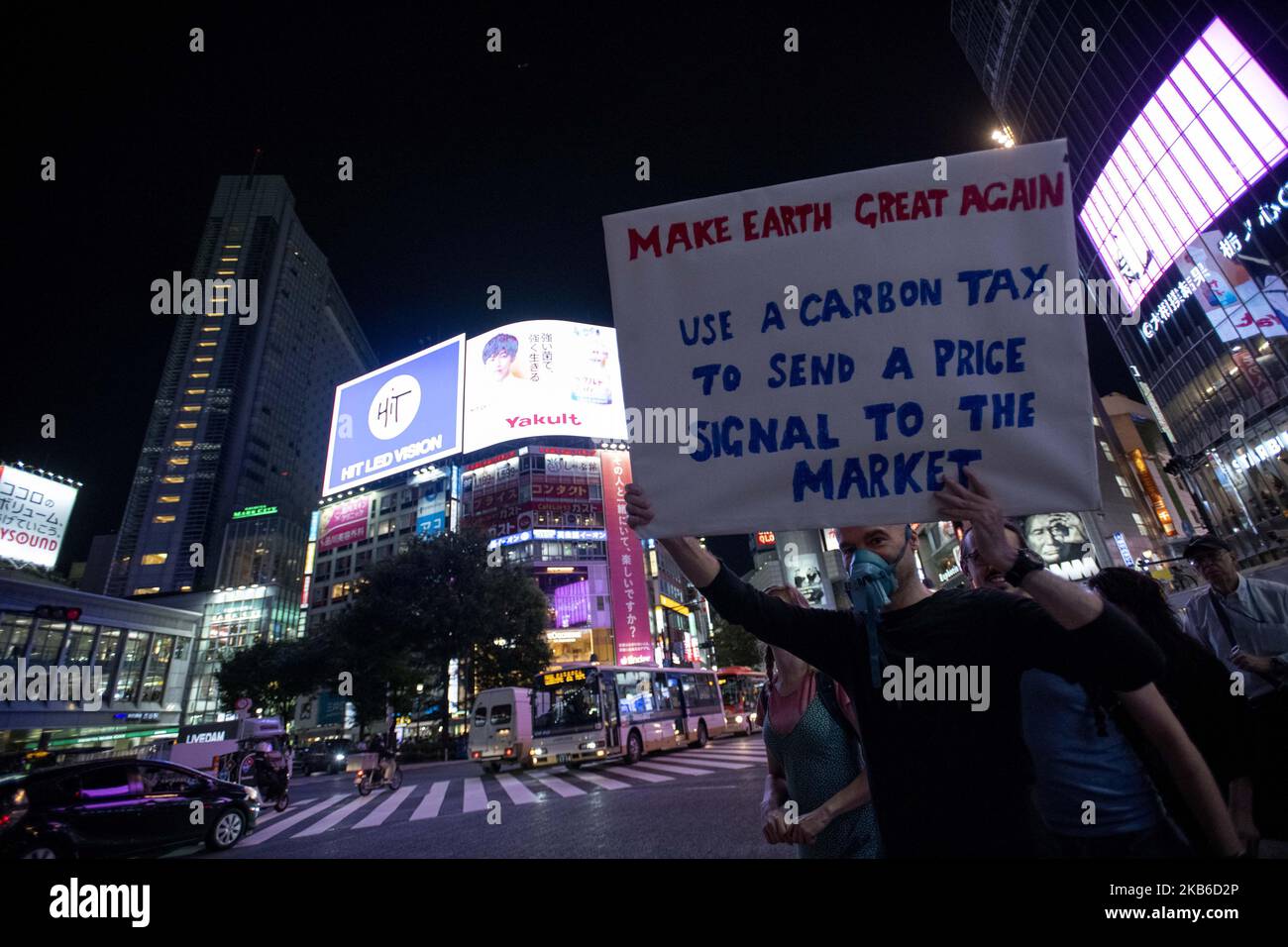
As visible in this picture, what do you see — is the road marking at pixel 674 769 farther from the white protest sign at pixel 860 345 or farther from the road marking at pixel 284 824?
the white protest sign at pixel 860 345

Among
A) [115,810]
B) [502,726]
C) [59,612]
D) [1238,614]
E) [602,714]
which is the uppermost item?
[59,612]

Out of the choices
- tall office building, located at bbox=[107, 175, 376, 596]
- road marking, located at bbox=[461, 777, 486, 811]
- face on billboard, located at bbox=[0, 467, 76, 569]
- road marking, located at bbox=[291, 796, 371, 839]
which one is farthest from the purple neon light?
tall office building, located at bbox=[107, 175, 376, 596]

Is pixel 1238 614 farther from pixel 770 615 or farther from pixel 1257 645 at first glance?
pixel 770 615

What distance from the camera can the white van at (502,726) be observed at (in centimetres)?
1923

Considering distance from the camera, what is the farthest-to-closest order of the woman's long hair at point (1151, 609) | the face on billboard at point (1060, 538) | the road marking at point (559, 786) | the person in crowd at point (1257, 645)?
the face on billboard at point (1060, 538)
the road marking at point (559, 786)
the person in crowd at point (1257, 645)
the woman's long hair at point (1151, 609)

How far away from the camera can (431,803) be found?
12.5 metres

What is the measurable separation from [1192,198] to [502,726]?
41.4 m

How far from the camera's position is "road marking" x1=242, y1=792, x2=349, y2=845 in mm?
9955

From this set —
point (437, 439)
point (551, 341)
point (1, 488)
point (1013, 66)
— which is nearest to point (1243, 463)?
point (1013, 66)

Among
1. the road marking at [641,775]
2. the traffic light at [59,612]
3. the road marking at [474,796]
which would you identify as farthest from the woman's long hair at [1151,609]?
the traffic light at [59,612]

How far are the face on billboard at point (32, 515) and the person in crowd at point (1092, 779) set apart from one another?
5481 centimetres

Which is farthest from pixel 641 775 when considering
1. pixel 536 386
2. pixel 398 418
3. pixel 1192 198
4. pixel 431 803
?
pixel 398 418

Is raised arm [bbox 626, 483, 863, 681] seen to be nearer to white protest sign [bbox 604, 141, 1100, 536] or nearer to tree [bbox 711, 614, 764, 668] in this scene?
white protest sign [bbox 604, 141, 1100, 536]
